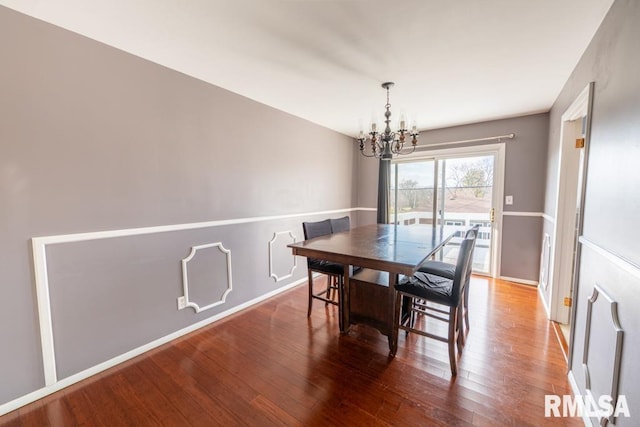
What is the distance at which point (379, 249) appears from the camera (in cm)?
202

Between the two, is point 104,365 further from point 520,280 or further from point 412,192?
point 520,280

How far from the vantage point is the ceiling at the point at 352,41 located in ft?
4.80

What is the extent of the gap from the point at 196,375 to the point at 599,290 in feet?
8.10

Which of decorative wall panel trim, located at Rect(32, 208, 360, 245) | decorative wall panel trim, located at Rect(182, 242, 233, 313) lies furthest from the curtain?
decorative wall panel trim, located at Rect(182, 242, 233, 313)

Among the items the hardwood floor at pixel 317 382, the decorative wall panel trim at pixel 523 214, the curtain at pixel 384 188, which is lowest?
the hardwood floor at pixel 317 382

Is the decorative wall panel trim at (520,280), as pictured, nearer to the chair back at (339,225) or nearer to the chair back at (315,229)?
the chair back at (339,225)

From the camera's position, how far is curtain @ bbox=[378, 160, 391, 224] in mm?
4449

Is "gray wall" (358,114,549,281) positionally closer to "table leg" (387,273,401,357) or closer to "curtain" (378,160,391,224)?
"curtain" (378,160,391,224)

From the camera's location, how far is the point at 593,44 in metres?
1.67

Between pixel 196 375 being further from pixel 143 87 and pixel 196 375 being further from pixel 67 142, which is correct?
pixel 143 87

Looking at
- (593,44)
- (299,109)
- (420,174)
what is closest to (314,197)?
(299,109)

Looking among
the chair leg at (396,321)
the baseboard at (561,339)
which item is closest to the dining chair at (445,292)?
the chair leg at (396,321)

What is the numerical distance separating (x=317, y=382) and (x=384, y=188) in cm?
337

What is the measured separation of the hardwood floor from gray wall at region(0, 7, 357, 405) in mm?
258
